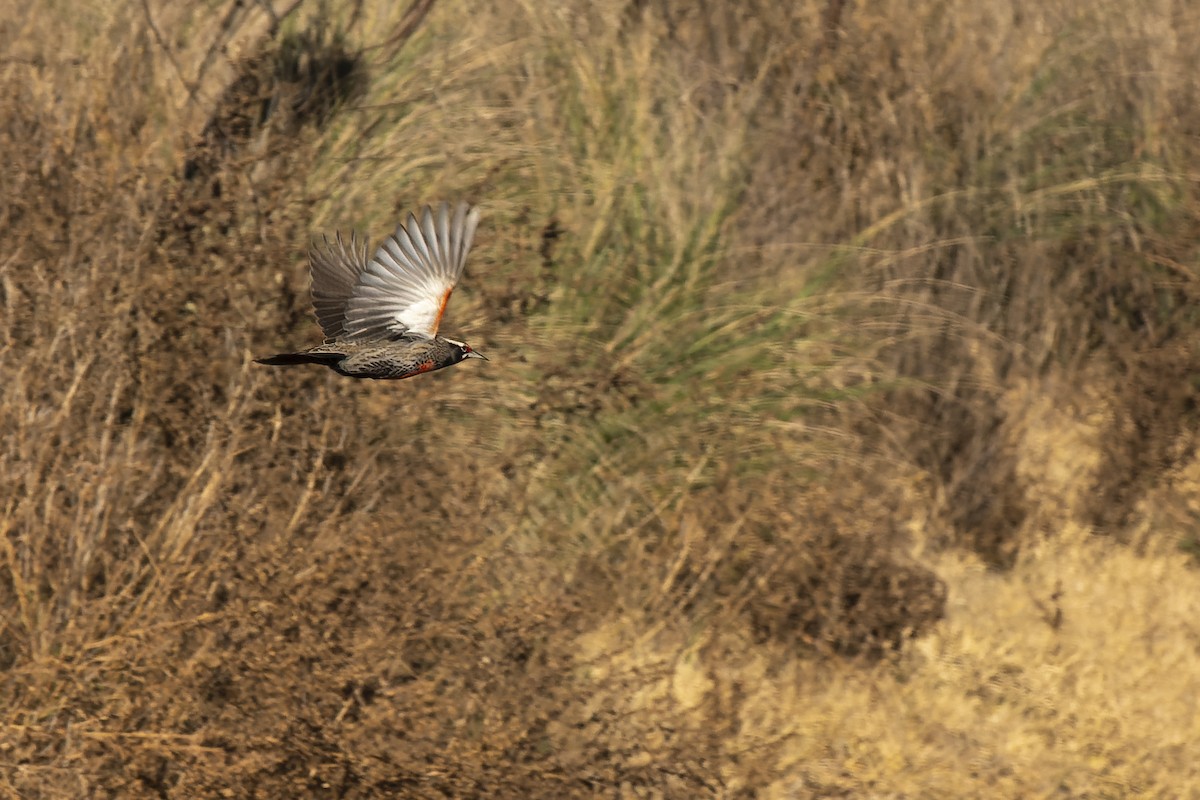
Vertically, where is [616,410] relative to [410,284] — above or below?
below

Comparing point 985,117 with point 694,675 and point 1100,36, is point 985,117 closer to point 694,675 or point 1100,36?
point 1100,36

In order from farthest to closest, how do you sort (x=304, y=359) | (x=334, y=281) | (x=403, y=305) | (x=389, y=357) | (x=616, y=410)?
(x=616, y=410), (x=334, y=281), (x=403, y=305), (x=389, y=357), (x=304, y=359)

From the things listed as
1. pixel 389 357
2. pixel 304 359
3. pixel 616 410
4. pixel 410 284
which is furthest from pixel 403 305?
pixel 616 410

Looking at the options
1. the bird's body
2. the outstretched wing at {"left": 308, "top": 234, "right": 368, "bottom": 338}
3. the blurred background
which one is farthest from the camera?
the blurred background

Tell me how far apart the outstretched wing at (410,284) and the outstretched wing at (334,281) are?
0.06 metres

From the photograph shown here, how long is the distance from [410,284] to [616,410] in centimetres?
183

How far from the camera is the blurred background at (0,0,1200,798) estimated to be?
484cm

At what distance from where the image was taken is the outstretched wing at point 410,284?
4297 mm

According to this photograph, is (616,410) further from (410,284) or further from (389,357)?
(389,357)

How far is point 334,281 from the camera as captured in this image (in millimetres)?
4598

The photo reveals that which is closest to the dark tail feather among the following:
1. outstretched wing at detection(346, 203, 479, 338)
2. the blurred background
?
outstretched wing at detection(346, 203, 479, 338)

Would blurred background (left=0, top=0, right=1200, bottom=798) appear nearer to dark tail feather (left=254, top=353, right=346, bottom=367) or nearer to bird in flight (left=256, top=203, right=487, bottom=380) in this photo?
bird in flight (left=256, top=203, right=487, bottom=380)

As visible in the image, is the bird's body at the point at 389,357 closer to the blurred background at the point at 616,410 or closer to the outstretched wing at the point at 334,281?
the outstretched wing at the point at 334,281

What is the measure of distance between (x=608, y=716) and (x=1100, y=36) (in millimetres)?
3906
